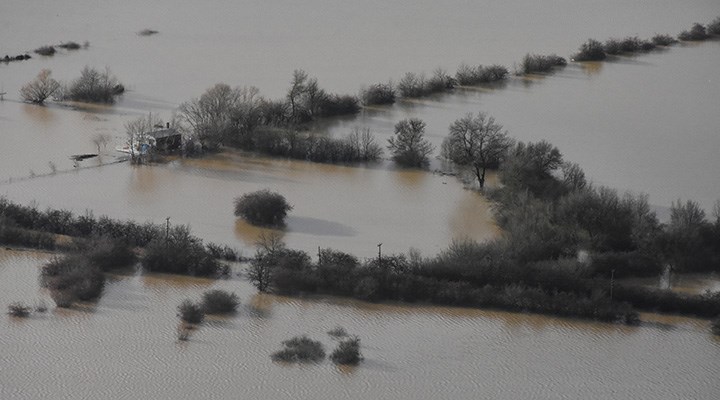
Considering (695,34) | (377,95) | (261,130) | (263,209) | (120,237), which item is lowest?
(120,237)

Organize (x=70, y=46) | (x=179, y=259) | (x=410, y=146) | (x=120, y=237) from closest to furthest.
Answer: (x=179, y=259) < (x=120, y=237) < (x=410, y=146) < (x=70, y=46)

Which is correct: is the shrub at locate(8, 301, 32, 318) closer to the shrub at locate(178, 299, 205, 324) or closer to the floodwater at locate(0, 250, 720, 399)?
the floodwater at locate(0, 250, 720, 399)

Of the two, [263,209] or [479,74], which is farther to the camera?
[479,74]

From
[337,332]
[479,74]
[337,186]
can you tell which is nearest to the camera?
[337,332]

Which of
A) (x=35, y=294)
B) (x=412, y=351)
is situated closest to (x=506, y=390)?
(x=412, y=351)

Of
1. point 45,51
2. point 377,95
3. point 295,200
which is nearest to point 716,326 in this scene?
point 295,200

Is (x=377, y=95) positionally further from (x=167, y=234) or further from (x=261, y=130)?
(x=167, y=234)

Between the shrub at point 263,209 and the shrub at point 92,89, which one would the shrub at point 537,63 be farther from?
the shrub at point 263,209
